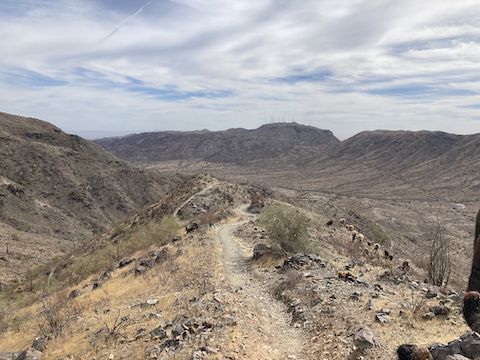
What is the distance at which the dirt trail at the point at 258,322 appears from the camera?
1012 centimetres

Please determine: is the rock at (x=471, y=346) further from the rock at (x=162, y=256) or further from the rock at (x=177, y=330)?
the rock at (x=162, y=256)

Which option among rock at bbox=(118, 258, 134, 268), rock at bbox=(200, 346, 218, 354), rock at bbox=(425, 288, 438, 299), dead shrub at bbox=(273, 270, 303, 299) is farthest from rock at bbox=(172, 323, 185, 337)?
rock at bbox=(118, 258, 134, 268)

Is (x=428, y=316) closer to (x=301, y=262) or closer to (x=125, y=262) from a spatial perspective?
(x=301, y=262)

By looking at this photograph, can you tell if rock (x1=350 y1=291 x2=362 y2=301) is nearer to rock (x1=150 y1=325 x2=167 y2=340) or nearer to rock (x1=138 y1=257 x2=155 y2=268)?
rock (x1=150 y1=325 x2=167 y2=340)

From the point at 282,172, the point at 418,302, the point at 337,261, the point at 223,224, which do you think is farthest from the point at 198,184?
the point at 282,172

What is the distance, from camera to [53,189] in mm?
79312

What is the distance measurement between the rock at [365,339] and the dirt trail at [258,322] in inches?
49.9

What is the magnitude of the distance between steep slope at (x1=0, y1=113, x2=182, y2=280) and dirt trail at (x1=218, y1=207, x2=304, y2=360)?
3560 cm

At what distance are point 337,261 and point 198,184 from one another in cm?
3240

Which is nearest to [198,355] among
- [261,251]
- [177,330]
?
[177,330]

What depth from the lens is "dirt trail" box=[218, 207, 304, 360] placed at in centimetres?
1012

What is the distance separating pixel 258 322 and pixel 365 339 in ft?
9.95

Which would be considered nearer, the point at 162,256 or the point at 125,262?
the point at 162,256

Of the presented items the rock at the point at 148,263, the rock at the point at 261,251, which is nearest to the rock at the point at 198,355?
the rock at the point at 261,251
